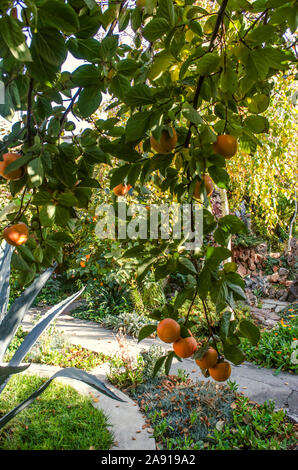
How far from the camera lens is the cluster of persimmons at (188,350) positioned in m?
0.57

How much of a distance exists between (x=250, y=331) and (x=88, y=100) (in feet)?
1.56

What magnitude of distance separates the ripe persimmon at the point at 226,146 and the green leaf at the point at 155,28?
19 centimetres

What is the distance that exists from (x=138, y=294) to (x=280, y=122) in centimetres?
281

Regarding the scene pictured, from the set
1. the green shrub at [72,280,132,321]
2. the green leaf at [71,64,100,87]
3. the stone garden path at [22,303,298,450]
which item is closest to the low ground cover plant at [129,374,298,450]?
Result: the stone garden path at [22,303,298,450]

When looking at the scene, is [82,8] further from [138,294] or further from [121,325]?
[138,294]

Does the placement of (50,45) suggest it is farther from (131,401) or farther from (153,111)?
(131,401)

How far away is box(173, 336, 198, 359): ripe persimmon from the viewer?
22.8 inches

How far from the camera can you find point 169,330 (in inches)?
22.8

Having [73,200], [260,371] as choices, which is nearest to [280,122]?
[260,371]

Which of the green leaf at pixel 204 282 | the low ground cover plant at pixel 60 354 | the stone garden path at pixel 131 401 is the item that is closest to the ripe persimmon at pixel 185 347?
the green leaf at pixel 204 282

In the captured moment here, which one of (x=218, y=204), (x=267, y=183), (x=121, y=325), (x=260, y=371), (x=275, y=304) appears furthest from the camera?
(x=218, y=204)

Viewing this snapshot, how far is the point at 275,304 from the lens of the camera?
4.95 meters

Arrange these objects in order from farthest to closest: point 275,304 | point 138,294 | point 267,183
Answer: point 275,304 → point 138,294 → point 267,183

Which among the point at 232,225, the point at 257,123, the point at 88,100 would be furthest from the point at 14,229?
the point at 257,123
